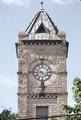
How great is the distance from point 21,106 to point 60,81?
3750 mm

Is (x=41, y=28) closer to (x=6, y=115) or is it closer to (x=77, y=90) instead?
(x=6, y=115)

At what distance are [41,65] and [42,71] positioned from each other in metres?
0.50

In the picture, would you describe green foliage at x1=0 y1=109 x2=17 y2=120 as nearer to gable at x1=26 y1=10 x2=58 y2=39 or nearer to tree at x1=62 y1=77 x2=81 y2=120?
tree at x1=62 y1=77 x2=81 y2=120

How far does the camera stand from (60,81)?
4650cm

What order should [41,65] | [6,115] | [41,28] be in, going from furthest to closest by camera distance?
1. [41,28]
2. [41,65]
3. [6,115]

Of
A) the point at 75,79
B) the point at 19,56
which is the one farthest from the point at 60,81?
the point at 75,79

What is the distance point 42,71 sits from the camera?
47438 millimetres

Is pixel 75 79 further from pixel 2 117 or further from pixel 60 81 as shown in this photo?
pixel 60 81

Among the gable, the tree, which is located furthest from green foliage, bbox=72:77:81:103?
the gable

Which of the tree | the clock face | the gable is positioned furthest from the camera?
the gable

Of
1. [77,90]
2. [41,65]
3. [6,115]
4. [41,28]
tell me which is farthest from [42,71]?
[77,90]

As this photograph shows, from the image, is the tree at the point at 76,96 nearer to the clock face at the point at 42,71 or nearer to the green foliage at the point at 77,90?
the green foliage at the point at 77,90

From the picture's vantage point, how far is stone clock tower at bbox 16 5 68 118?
45.9 meters

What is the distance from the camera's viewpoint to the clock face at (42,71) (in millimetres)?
47156
